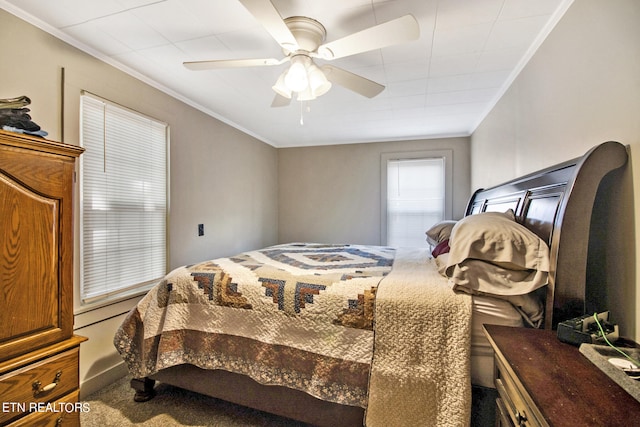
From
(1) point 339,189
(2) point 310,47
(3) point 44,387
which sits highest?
(2) point 310,47

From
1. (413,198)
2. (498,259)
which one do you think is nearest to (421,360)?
(498,259)

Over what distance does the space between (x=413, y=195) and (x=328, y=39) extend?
9.51 ft

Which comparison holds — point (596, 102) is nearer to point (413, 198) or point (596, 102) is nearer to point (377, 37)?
point (377, 37)

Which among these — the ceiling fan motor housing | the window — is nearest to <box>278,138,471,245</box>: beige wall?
the window

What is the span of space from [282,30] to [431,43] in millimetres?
1059

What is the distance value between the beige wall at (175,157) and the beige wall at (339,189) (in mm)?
288

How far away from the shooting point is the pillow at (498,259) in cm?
123

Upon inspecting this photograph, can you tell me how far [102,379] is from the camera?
205cm

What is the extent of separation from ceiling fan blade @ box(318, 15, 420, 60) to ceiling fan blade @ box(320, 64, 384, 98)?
16 cm

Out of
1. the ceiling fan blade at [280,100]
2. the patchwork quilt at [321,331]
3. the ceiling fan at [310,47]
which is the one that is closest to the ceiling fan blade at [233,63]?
the ceiling fan at [310,47]

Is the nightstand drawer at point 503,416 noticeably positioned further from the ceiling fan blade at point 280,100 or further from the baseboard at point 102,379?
the baseboard at point 102,379

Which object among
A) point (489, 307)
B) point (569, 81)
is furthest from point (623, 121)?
point (489, 307)

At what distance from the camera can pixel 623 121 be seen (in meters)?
1.10

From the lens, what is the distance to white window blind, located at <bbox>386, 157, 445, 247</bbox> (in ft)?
13.5
